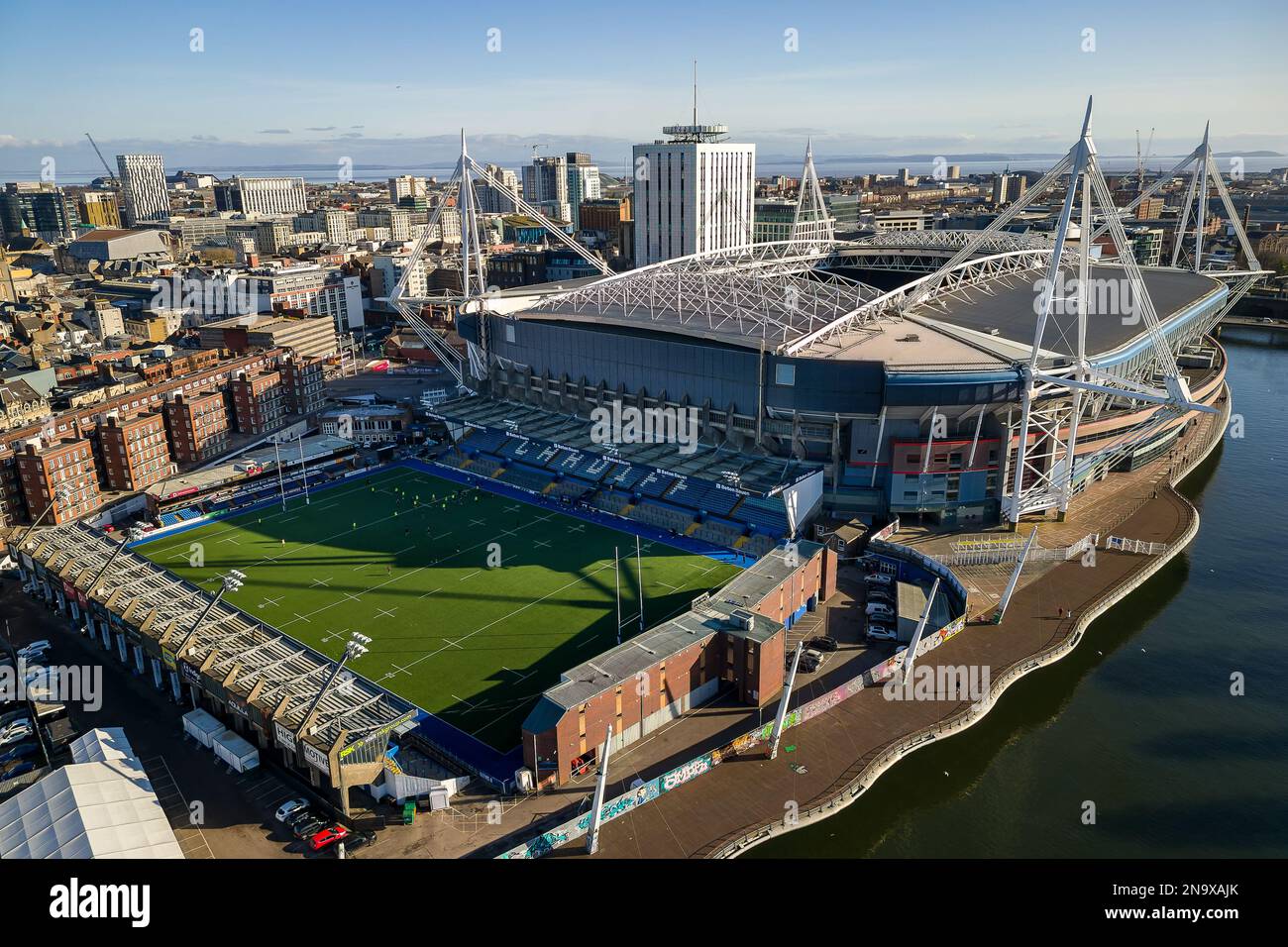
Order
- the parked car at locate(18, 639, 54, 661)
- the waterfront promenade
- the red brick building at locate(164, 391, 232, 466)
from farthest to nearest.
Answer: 1. the red brick building at locate(164, 391, 232, 466)
2. the parked car at locate(18, 639, 54, 661)
3. the waterfront promenade

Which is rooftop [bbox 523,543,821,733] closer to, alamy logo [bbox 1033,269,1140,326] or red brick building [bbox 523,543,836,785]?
red brick building [bbox 523,543,836,785]

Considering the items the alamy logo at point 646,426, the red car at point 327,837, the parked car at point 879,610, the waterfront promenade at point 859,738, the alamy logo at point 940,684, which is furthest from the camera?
the alamy logo at point 646,426

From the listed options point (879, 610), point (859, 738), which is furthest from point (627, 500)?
point (859, 738)

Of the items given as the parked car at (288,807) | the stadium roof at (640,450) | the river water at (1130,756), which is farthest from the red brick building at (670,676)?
the stadium roof at (640,450)

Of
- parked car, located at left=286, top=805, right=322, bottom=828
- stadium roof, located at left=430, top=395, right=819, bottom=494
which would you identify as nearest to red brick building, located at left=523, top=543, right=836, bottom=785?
parked car, located at left=286, top=805, right=322, bottom=828

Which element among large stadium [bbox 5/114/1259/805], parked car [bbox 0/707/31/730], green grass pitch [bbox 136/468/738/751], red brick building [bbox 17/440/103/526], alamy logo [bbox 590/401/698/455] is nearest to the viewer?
large stadium [bbox 5/114/1259/805]

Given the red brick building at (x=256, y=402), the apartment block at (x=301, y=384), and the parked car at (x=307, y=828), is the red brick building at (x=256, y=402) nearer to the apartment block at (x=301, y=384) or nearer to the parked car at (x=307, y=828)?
the apartment block at (x=301, y=384)
